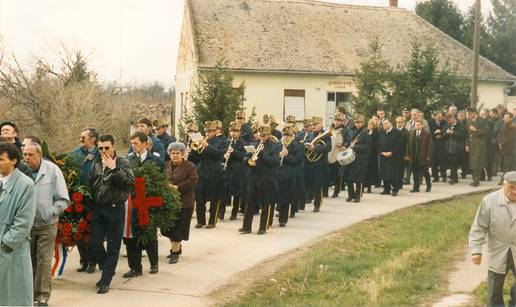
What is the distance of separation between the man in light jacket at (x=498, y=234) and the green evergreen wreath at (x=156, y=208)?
397 cm

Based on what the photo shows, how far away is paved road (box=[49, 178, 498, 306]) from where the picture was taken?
9047 millimetres

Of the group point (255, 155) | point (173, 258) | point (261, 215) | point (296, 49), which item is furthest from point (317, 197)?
point (296, 49)

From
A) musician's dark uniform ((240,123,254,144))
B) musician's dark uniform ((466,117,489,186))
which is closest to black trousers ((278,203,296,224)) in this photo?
musician's dark uniform ((240,123,254,144))

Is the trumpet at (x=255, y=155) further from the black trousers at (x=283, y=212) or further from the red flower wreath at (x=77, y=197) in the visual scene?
the red flower wreath at (x=77, y=197)

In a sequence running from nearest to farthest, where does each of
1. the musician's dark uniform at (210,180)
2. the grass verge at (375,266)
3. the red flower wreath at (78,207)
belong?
the red flower wreath at (78,207), the grass verge at (375,266), the musician's dark uniform at (210,180)

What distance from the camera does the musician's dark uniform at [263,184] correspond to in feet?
44.4

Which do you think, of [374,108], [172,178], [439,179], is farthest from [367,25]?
[172,178]

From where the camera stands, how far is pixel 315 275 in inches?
433

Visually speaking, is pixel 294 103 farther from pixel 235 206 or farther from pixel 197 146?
pixel 197 146

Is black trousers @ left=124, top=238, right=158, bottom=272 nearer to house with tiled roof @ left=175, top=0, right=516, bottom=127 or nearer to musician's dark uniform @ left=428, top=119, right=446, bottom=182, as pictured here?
musician's dark uniform @ left=428, top=119, right=446, bottom=182

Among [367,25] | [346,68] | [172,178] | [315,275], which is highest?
[367,25]

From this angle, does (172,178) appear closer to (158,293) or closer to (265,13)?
(158,293)

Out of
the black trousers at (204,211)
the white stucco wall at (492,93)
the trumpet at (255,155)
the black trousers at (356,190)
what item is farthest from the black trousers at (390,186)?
Answer: the white stucco wall at (492,93)

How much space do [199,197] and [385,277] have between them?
4.48m
